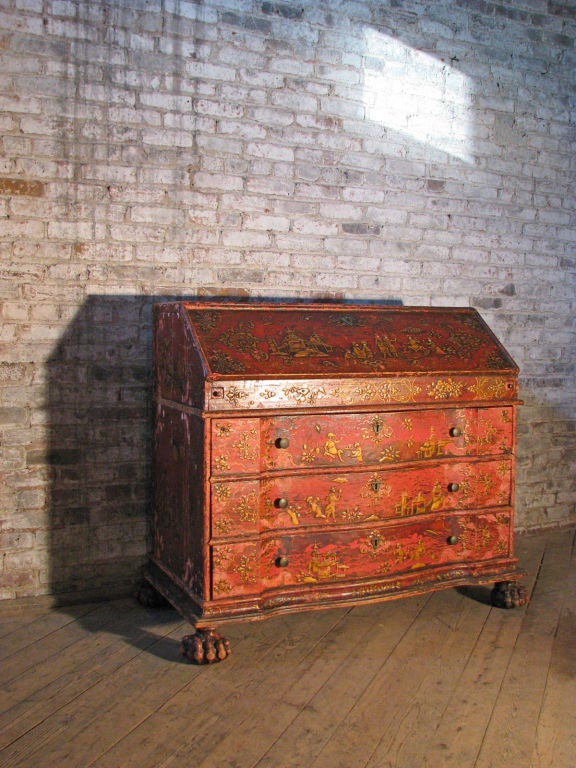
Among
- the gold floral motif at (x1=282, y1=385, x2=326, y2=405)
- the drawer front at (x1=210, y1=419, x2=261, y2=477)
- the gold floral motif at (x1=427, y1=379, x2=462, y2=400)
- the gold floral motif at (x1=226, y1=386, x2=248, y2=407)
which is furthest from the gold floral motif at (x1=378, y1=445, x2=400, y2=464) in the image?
the gold floral motif at (x1=226, y1=386, x2=248, y2=407)

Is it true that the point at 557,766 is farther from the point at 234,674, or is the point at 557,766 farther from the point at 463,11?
the point at 463,11

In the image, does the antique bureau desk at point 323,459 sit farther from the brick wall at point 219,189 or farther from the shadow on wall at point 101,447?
the brick wall at point 219,189

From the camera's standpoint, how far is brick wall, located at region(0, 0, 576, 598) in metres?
3.56

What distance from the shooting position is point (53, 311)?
11.8ft

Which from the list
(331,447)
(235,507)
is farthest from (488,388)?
(235,507)

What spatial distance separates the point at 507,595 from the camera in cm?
372

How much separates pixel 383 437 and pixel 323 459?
0.98 feet

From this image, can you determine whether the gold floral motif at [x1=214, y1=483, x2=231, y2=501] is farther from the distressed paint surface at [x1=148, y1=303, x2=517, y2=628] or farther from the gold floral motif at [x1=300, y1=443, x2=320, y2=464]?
the gold floral motif at [x1=300, y1=443, x2=320, y2=464]

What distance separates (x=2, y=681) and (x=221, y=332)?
1.59m

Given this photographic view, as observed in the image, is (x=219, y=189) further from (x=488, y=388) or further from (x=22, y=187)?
(x=488, y=388)

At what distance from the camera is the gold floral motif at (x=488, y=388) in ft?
11.5

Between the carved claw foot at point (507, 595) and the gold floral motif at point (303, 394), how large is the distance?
1.42 metres

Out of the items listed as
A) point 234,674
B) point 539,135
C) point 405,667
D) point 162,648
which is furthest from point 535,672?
point 539,135

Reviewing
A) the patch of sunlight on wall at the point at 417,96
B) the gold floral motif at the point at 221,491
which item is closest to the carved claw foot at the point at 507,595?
the gold floral motif at the point at 221,491
